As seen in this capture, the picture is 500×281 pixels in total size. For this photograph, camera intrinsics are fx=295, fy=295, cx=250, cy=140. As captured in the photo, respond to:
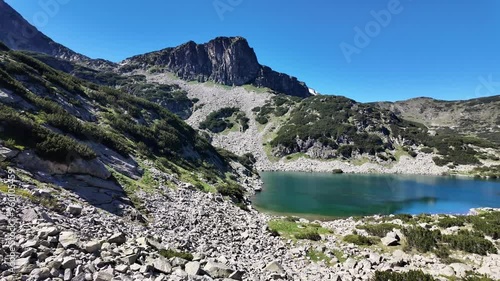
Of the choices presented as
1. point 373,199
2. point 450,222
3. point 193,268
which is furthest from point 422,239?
point 373,199

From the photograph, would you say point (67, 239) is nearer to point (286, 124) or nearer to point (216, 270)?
point (216, 270)

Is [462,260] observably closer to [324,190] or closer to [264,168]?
[324,190]

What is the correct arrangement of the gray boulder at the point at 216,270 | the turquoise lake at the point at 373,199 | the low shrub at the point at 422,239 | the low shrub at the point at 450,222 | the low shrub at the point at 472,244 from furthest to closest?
→ the turquoise lake at the point at 373,199
the low shrub at the point at 450,222
the low shrub at the point at 422,239
the low shrub at the point at 472,244
the gray boulder at the point at 216,270

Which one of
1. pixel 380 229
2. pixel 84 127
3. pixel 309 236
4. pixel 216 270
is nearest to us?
pixel 216 270

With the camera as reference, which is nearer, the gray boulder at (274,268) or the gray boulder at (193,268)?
the gray boulder at (193,268)

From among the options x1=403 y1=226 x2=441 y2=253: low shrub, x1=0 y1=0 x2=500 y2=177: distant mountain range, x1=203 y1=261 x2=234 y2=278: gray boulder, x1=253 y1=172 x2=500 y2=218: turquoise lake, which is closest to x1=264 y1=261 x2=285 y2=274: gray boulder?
x1=203 y1=261 x2=234 y2=278: gray boulder

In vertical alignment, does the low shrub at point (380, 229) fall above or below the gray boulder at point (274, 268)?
above

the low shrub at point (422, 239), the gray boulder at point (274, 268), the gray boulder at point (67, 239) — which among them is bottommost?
the gray boulder at point (274, 268)

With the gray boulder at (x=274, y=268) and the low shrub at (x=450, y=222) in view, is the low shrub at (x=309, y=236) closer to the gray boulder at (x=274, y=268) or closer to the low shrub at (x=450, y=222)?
the gray boulder at (x=274, y=268)

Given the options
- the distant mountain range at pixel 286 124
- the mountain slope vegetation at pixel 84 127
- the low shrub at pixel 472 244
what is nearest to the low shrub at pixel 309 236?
the low shrub at pixel 472 244

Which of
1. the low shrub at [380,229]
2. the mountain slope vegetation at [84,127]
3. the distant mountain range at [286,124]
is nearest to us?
the mountain slope vegetation at [84,127]

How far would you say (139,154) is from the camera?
1310 inches

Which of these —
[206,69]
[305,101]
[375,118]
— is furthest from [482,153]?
[206,69]

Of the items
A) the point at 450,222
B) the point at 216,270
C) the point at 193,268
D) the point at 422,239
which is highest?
the point at 450,222
